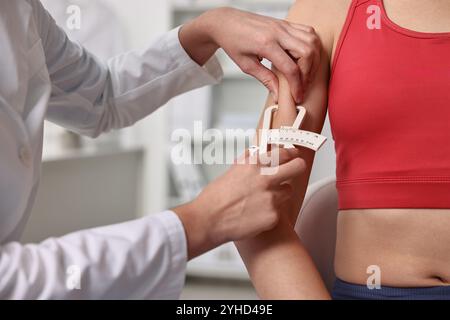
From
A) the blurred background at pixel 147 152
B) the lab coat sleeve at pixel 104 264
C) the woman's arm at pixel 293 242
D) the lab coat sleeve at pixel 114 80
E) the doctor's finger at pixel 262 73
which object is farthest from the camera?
the blurred background at pixel 147 152

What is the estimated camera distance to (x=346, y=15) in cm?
109

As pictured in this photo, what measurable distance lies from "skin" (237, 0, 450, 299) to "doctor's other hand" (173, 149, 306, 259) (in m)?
0.15

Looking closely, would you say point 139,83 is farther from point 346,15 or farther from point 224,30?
point 346,15

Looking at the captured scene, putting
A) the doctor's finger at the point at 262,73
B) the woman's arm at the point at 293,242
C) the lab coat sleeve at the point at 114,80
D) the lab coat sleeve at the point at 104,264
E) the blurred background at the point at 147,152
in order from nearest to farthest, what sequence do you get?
the lab coat sleeve at the point at 104,264, the woman's arm at the point at 293,242, the doctor's finger at the point at 262,73, the lab coat sleeve at the point at 114,80, the blurred background at the point at 147,152

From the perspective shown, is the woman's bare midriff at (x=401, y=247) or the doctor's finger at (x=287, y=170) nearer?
the doctor's finger at (x=287, y=170)

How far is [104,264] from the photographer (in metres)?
0.76

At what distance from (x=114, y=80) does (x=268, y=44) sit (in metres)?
0.40

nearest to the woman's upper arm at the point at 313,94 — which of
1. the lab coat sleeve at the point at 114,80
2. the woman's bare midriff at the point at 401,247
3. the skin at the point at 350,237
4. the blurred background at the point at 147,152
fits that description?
the skin at the point at 350,237

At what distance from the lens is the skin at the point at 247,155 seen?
0.78m

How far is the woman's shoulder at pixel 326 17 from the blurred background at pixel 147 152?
1.84 m

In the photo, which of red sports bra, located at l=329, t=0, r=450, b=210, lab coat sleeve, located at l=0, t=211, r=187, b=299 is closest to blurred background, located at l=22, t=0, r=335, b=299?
red sports bra, located at l=329, t=0, r=450, b=210

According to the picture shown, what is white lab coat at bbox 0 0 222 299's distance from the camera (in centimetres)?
74

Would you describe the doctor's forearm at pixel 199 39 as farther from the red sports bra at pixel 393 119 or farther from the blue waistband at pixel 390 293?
the blue waistband at pixel 390 293

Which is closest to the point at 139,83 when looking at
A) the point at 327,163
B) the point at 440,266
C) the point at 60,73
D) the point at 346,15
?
the point at 60,73
